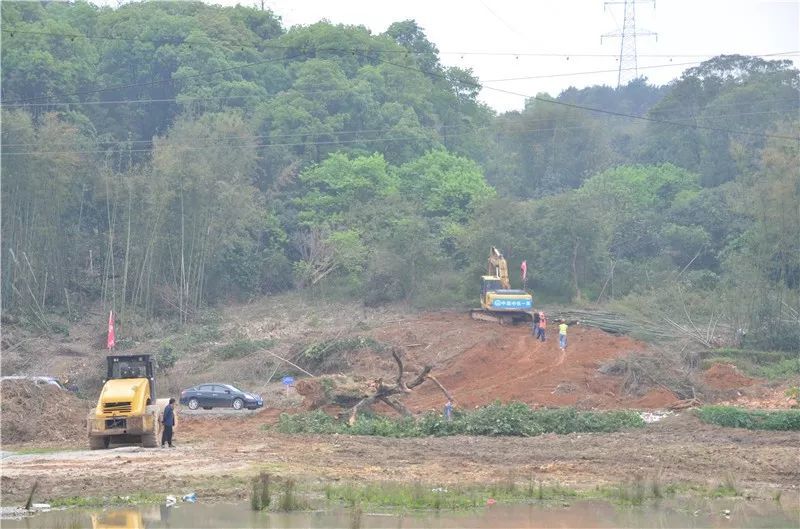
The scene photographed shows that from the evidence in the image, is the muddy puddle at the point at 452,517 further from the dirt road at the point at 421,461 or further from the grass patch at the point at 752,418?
the grass patch at the point at 752,418

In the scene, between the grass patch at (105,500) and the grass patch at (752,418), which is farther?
the grass patch at (752,418)

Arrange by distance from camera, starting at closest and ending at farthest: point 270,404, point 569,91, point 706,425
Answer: point 706,425, point 270,404, point 569,91

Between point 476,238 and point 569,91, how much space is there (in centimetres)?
7816

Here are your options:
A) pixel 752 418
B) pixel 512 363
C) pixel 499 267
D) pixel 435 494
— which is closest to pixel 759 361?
pixel 512 363

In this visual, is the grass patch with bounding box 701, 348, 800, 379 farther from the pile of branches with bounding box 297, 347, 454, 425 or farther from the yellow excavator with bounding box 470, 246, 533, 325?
the pile of branches with bounding box 297, 347, 454, 425

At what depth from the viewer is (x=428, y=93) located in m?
82.7

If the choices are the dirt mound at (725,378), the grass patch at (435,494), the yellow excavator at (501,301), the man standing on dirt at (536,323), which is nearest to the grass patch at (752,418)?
the dirt mound at (725,378)

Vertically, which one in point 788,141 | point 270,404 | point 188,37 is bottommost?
→ point 270,404

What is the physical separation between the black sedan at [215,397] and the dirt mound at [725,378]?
1470 cm

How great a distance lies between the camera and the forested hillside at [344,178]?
55.1 meters

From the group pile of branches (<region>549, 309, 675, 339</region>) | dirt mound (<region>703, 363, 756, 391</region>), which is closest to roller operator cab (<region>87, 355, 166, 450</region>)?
dirt mound (<region>703, 363, 756, 391</region>)

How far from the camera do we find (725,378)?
39.2m

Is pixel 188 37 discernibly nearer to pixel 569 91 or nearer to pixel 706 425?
pixel 706 425

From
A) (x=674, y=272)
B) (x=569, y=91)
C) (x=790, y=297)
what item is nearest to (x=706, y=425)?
(x=790, y=297)
